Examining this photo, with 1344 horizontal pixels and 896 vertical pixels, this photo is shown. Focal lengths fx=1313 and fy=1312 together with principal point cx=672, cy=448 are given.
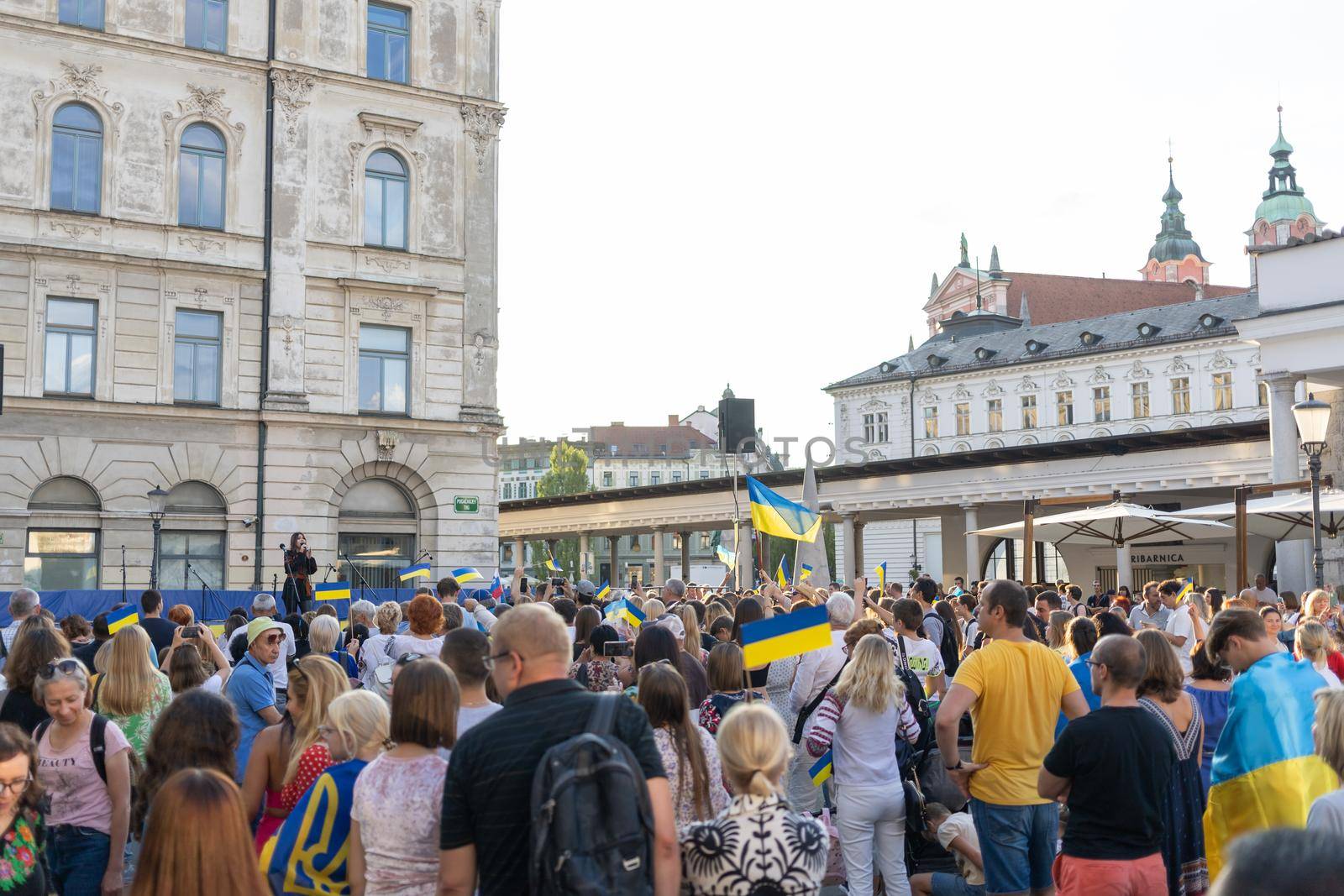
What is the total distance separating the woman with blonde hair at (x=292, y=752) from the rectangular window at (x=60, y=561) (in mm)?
24888

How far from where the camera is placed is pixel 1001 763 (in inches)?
290

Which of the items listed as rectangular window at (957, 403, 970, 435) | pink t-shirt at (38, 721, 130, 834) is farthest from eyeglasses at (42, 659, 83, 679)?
rectangular window at (957, 403, 970, 435)

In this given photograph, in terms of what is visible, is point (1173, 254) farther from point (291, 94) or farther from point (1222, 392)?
point (291, 94)

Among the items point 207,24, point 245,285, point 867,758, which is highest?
point 207,24

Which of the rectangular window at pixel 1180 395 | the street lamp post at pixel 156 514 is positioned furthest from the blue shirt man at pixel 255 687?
the rectangular window at pixel 1180 395

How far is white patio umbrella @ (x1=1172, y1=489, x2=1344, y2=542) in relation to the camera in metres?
20.0

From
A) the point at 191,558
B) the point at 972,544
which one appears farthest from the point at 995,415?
the point at 191,558

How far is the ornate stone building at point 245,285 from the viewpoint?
28891 millimetres

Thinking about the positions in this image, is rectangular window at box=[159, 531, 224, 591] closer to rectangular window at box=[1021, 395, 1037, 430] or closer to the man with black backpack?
the man with black backpack

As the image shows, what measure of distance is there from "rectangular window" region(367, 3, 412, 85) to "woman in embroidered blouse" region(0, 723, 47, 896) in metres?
29.8

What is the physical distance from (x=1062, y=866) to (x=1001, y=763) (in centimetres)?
99

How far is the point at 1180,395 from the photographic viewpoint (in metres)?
79.2

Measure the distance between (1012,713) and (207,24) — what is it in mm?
29200

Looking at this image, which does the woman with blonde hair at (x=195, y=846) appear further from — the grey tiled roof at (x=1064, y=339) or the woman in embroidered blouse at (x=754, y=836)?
the grey tiled roof at (x=1064, y=339)
